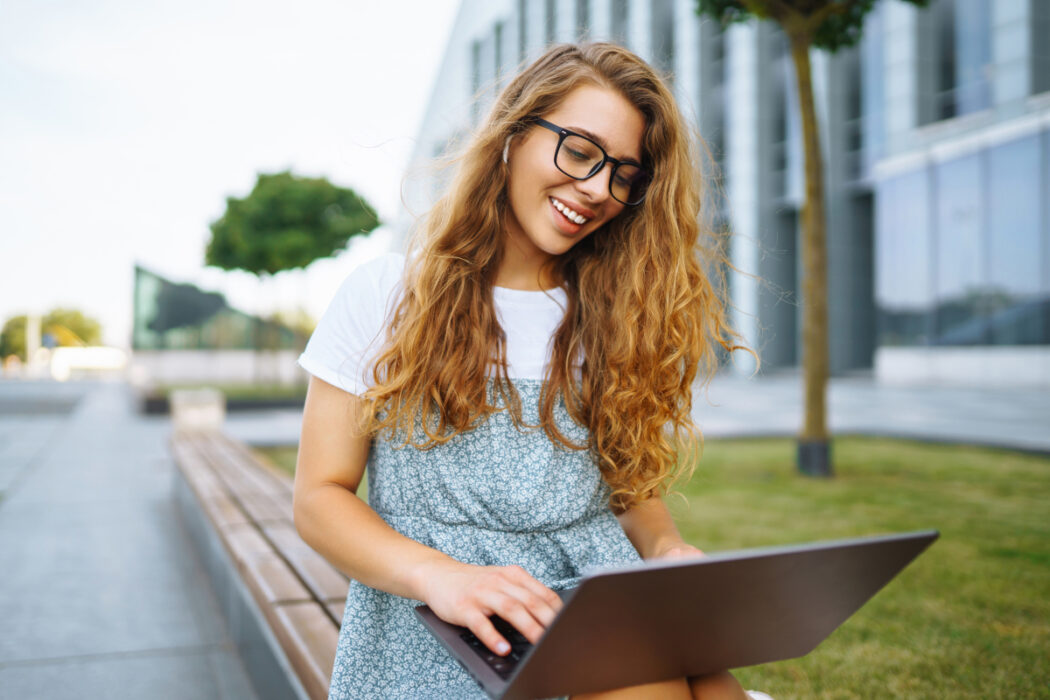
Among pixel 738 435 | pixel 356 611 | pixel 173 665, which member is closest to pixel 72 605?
pixel 173 665

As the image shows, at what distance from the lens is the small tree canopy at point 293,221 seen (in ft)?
54.0

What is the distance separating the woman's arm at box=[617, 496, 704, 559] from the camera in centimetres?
147

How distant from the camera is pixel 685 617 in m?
0.91

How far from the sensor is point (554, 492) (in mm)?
1373

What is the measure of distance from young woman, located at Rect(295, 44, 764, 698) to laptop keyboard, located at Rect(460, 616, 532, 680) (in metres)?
0.15

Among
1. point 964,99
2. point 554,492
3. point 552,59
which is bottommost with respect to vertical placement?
point 554,492

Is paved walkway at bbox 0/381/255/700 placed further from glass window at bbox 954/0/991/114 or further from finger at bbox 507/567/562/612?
glass window at bbox 954/0/991/114

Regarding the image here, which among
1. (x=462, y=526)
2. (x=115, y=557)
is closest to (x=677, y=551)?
(x=462, y=526)

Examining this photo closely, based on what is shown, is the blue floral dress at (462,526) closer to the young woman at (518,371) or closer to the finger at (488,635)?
the young woman at (518,371)

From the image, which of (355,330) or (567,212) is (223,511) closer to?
(355,330)

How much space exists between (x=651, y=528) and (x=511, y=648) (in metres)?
0.58

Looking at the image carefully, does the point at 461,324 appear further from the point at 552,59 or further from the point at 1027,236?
the point at 1027,236

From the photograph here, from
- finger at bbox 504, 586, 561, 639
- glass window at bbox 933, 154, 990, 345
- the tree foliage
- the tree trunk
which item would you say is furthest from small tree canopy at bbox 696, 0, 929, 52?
the tree foliage

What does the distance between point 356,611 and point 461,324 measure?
0.51m
